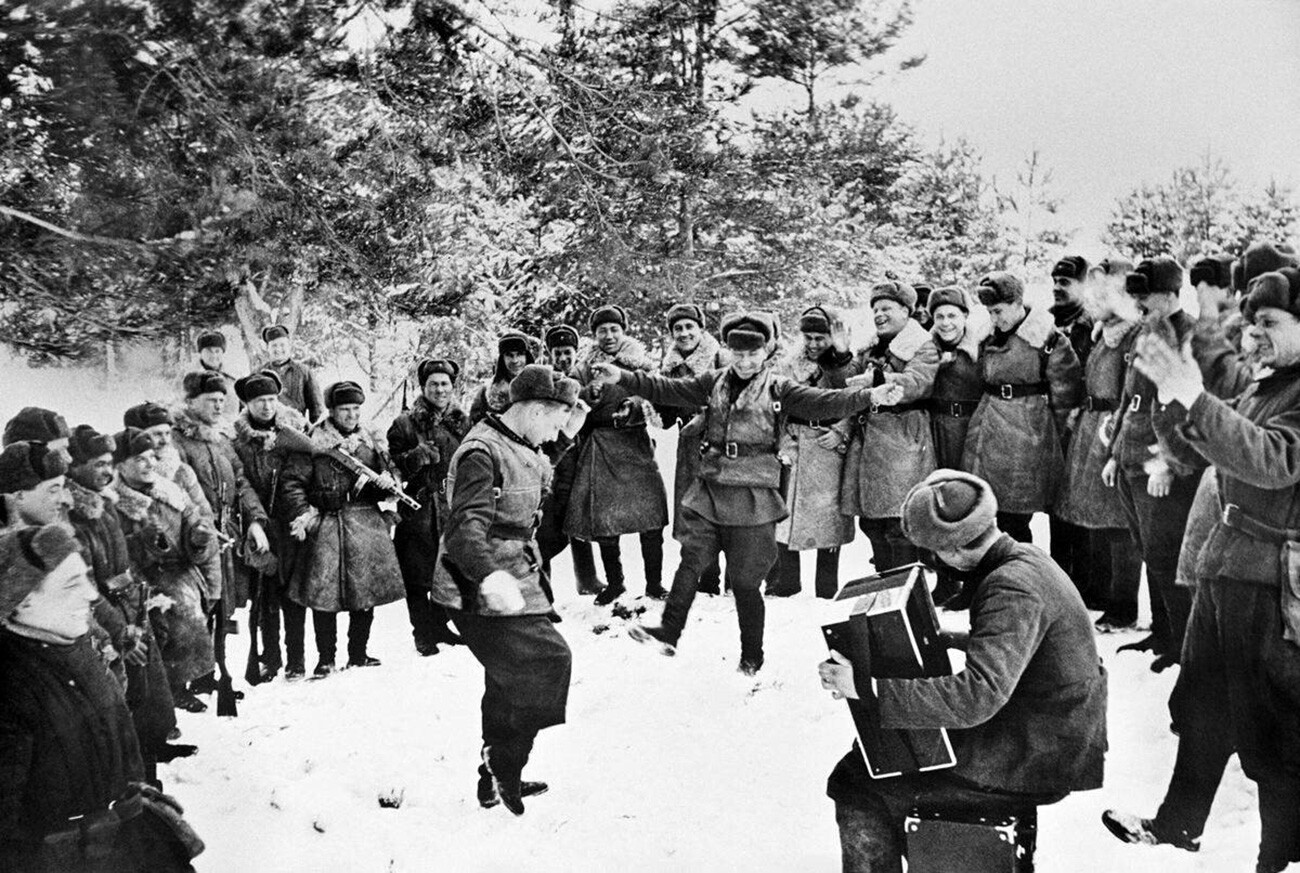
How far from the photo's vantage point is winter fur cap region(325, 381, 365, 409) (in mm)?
3730

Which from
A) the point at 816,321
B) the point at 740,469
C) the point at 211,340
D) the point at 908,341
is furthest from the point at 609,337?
the point at 211,340

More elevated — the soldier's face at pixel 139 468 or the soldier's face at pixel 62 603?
the soldier's face at pixel 139 468

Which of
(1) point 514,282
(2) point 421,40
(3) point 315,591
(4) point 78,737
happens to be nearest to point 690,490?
(1) point 514,282

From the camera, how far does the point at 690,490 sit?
3871 mm

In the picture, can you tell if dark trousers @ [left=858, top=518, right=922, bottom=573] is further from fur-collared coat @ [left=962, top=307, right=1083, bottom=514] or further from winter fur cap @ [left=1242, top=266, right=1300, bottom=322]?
winter fur cap @ [left=1242, top=266, right=1300, bottom=322]

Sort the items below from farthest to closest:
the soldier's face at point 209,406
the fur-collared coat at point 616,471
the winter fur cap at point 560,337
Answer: the fur-collared coat at point 616,471
the winter fur cap at point 560,337
the soldier's face at point 209,406

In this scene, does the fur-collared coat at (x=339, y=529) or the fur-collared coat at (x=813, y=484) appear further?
the fur-collared coat at (x=813, y=484)

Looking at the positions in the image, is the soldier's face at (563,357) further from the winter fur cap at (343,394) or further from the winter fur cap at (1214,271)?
the winter fur cap at (1214,271)

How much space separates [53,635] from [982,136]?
10.1ft

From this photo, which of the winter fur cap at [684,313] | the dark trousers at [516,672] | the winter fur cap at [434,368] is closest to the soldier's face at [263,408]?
the winter fur cap at [434,368]

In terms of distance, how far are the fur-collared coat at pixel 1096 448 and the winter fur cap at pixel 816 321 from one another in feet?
3.25

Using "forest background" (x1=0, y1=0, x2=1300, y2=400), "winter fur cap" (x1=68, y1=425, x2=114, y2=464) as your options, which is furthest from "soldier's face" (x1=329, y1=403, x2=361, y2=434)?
"winter fur cap" (x1=68, y1=425, x2=114, y2=464)

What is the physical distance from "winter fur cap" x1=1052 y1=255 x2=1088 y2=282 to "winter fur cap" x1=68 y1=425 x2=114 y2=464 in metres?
3.18

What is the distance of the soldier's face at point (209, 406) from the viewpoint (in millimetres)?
3289
